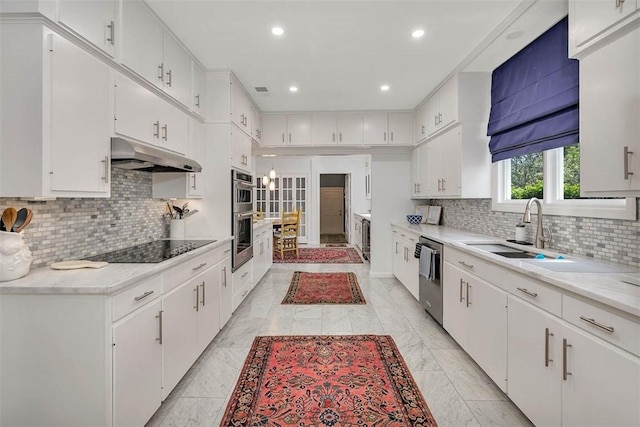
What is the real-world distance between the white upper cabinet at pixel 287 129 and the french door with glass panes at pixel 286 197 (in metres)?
4.25

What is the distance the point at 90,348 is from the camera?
4.47 feet

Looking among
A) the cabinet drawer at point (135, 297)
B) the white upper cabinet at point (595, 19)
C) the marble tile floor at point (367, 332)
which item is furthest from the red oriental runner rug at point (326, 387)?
the white upper cabinet at point (595, 19)

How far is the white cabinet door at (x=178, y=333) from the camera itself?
185 centimetres

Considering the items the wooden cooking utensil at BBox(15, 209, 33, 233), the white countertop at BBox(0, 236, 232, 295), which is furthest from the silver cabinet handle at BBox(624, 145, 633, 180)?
the wooden cooking utensil at BBox(15, 209, 33, 233)

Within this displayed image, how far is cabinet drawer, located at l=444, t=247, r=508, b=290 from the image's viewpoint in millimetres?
1965

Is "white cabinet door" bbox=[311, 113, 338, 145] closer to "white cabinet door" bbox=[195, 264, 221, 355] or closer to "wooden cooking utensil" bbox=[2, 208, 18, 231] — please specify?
"white cabinet door" bbox=[195, 264, 221, 355]

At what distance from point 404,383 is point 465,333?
0.71 metres

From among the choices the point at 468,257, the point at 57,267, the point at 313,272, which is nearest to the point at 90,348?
the point at 57,267

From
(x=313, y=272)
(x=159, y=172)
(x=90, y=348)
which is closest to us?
(x=90, y=348)

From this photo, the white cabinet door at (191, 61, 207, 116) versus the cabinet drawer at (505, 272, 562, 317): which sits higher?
the white cabinet door at (191, 61, 207, 116)

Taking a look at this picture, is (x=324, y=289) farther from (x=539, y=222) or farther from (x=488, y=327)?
(x=539, y=222)

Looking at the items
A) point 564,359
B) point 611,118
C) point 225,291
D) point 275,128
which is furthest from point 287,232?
point 611,118

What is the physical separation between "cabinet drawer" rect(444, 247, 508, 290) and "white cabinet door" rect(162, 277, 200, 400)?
212 centimetres

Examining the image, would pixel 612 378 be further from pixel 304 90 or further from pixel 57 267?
pixel 304 90
